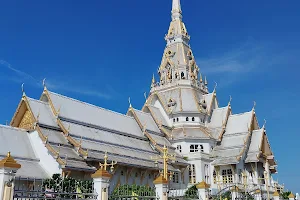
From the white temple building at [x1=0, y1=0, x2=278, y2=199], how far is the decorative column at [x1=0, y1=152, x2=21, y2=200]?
39.9ft

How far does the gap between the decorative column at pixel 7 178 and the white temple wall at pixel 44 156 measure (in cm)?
1329

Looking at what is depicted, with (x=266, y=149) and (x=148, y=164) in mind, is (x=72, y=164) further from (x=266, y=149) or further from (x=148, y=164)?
(x=266, y=149)

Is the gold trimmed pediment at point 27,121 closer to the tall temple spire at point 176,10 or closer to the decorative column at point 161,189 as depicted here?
the decorative column at point 161,189

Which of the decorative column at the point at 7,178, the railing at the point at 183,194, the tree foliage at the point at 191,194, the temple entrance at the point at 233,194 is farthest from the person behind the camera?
the temple entrance at the point at 233,194

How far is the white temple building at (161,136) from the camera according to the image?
80.2 ft

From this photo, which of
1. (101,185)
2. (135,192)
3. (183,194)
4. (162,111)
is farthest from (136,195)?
(162,111)

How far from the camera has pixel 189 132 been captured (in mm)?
35875

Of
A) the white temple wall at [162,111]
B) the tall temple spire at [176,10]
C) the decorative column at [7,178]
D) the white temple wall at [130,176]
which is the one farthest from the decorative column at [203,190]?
the tall temple spire at [176,10]

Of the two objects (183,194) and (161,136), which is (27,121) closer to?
(183,194)

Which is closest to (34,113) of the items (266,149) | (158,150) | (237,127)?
(158,150)

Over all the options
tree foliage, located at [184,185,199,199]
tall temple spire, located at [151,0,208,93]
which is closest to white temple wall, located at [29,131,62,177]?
tree foliage, located at [184,185,199,199]

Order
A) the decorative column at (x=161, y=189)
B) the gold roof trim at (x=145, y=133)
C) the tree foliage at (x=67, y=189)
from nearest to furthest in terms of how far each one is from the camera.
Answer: the tree foliage at (x=67, y=189) → the decorative column at (x=161, y=189) → the gold roof trim at (x=145, y=133)

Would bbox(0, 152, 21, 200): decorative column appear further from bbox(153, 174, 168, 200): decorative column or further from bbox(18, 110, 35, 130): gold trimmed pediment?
bbox(18, 110, 35, 130): gold trimmed pediment

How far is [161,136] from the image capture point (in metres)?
35.5
